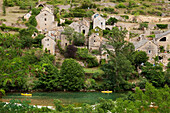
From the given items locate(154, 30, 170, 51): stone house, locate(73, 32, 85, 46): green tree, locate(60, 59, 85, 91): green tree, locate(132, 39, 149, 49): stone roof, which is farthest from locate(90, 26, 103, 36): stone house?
locate(60, 59, 85, 91): green tree

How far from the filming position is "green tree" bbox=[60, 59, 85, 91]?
4409 centimetres

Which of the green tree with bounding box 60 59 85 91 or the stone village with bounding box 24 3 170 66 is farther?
the stone village with bounding box 24 3 170 66

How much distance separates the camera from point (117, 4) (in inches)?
3137

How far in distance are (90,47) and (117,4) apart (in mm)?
28986

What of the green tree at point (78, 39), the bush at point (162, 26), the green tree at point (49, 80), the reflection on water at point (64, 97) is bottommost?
the reflection on water at point (64, 97)

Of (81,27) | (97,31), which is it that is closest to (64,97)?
(97,31)

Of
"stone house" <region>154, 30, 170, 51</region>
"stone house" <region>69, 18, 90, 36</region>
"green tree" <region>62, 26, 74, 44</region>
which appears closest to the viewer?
"green tree" <region>62, 26, 74, 44</region>

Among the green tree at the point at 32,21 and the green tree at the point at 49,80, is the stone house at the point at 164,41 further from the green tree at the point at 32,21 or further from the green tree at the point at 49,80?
the green tree at the point at 32,21

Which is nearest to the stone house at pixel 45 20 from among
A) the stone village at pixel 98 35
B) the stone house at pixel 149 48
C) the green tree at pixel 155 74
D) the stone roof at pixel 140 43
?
the stone village at pixel 98 35

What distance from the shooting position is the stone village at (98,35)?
52.8m

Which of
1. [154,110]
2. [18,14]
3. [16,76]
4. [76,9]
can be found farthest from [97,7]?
[16,76]

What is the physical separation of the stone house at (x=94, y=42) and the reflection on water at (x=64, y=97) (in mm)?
13107

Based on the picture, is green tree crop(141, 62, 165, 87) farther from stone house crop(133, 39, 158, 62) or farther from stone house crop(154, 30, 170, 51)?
stone house crop(154, 30, 170, 51)

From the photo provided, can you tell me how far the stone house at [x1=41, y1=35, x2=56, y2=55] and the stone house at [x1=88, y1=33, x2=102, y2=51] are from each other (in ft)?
22.4
